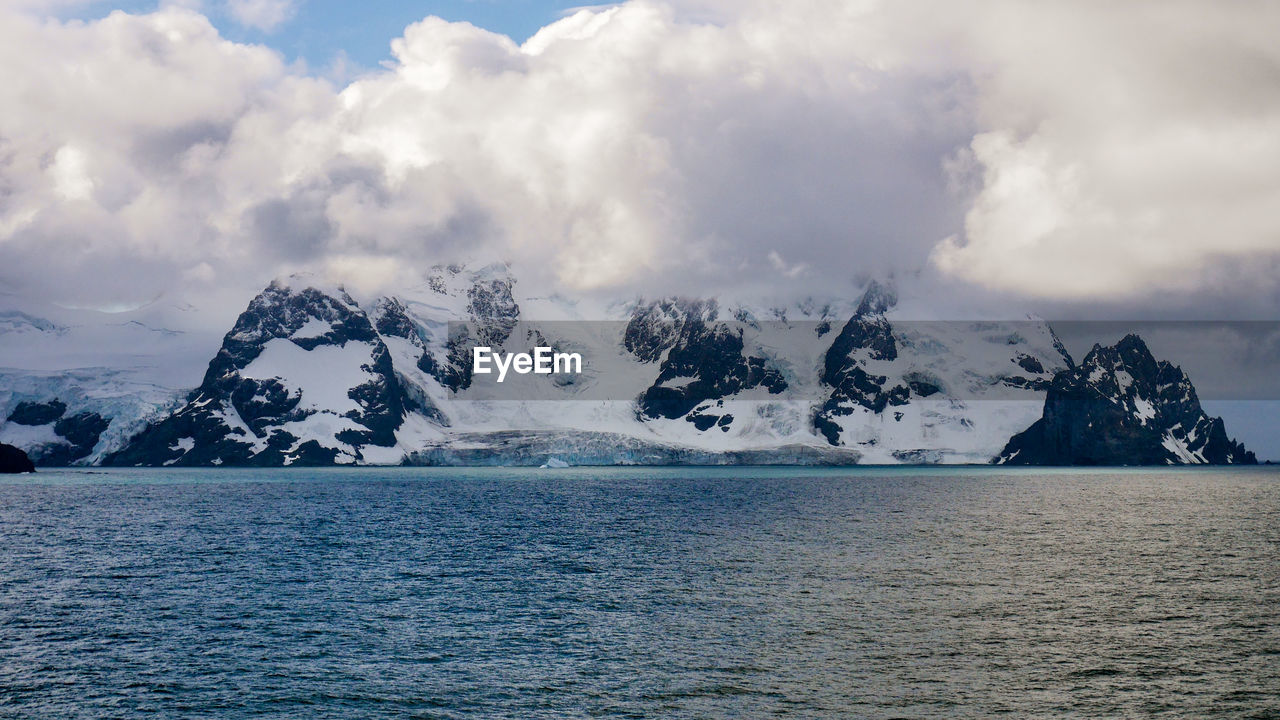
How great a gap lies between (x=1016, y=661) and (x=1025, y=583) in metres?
27.0

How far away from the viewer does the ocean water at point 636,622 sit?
4600 centimetres

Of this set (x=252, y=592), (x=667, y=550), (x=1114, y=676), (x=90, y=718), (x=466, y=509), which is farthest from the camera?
(x=466, y=509)

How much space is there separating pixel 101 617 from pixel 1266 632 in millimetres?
67448

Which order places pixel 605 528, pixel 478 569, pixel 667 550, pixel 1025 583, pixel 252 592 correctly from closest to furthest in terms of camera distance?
pixel 252 592 → pixel 1025 583 → pixel 478 569 → pixel 667 550 → pixel 605 528

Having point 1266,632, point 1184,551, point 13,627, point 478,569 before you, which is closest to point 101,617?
point 13,627

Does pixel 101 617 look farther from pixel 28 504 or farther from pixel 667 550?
pixel 28 504

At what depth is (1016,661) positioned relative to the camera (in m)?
52.4

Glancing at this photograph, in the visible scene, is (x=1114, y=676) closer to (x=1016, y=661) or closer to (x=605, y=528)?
(x=1016, y=661)

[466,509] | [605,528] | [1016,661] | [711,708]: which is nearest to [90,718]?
[711,708]

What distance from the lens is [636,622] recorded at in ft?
204

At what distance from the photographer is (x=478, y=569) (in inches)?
3324

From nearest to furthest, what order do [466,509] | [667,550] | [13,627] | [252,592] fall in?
[13,627] < [252,592] < [667,550] < [466,509]

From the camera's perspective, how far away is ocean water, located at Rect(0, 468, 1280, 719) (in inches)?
1811

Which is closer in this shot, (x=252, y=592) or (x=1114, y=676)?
(x=1114, y=676)
